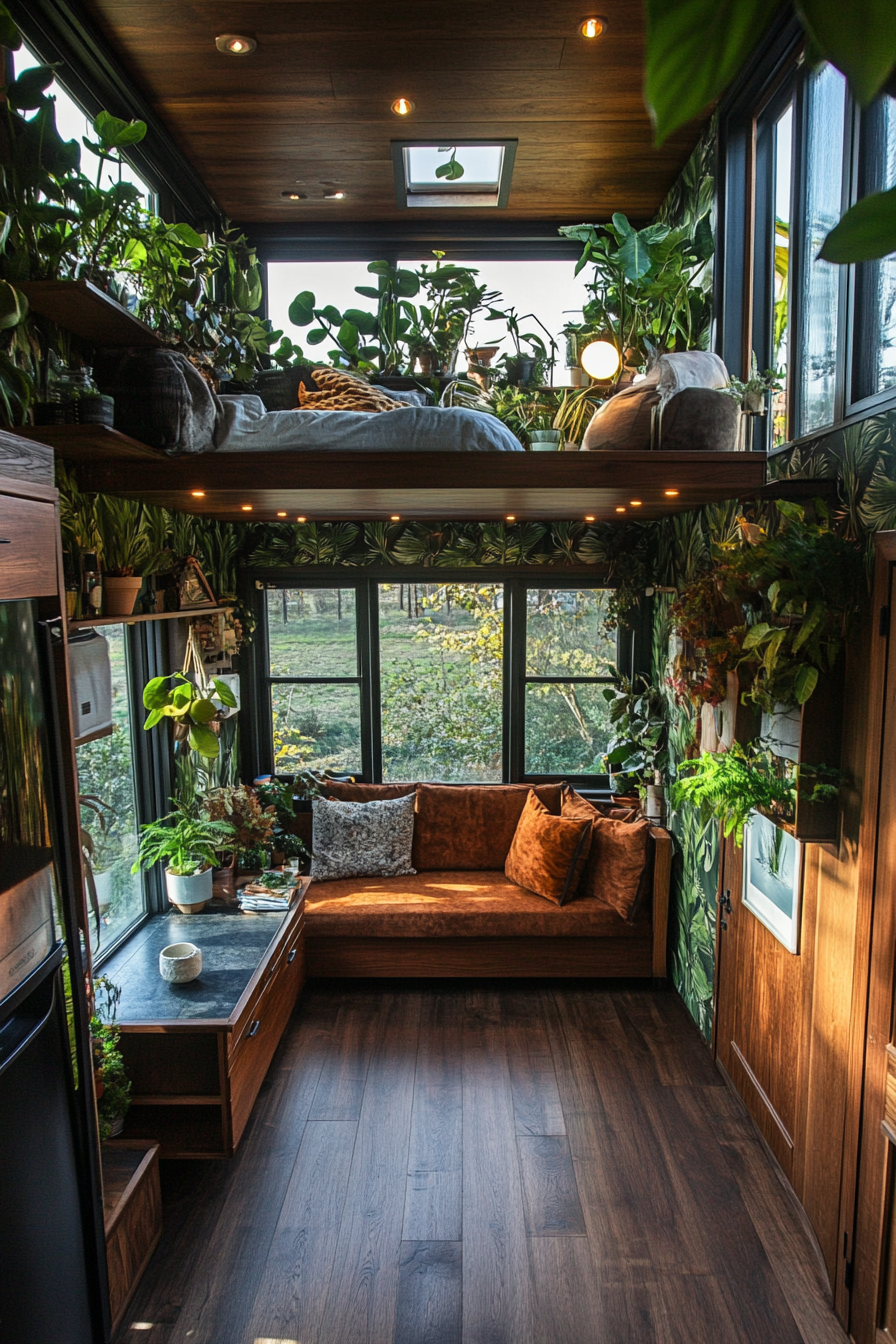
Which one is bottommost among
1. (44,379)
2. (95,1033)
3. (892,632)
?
(95,1033)

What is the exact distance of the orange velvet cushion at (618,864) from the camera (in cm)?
452

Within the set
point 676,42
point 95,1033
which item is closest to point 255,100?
point 95,1033

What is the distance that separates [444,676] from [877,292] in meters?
3.34

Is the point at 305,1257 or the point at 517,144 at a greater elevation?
the point at 517,144

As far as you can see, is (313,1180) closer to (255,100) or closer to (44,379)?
(44,379)

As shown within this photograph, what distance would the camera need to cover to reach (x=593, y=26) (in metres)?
3.14

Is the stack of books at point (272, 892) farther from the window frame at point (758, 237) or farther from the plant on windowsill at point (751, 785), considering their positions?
the window frame at point (758, 237)

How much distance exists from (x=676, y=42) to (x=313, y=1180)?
363cm

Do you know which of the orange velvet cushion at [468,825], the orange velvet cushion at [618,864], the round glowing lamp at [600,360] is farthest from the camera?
the orange velvet cushion at [468,825]

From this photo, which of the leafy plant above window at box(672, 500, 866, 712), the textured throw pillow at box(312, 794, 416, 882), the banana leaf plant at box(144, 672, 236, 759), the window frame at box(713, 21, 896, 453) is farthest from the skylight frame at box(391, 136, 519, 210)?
the textured throw pillow at box(312, 794, 416, 882)

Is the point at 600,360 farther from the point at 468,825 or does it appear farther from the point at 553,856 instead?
the point at 468,825

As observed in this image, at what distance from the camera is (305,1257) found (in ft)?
9.25

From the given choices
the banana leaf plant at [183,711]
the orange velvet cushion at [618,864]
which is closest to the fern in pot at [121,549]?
the banana leaf plant at [183,711]

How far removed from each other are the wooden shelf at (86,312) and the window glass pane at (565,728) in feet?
10.3
